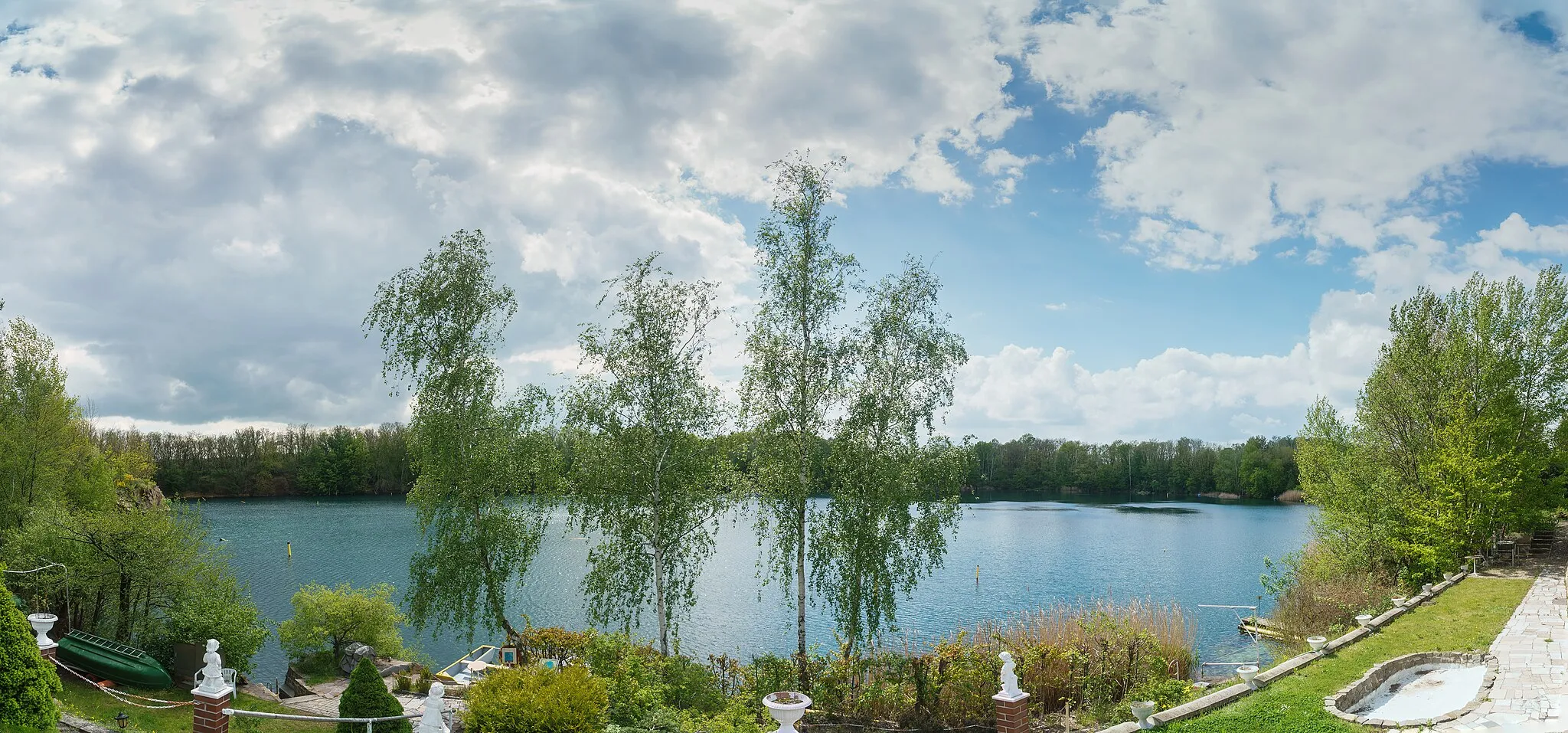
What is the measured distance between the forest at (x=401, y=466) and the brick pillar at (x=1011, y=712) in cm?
6731

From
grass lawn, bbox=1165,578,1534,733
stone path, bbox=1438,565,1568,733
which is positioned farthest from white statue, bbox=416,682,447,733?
stone path, bbox=1438,565,1568,733

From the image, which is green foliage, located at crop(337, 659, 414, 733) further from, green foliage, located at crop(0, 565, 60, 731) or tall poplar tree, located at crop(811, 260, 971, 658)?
tall poplar tree, located at crop(811, 260, 971, 658)

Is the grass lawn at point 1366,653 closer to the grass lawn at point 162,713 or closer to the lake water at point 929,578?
the lake water at point 929,578

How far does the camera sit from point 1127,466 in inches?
4080

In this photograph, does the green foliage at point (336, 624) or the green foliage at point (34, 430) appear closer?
the green foliage at point (336, 624)

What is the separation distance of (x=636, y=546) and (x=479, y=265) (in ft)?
24.0

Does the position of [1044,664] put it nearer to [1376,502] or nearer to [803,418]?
[803,418]

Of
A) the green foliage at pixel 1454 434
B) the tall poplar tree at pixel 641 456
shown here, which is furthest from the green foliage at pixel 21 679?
the green foliage at pixel 1454 434

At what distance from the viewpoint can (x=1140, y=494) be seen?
9906cm

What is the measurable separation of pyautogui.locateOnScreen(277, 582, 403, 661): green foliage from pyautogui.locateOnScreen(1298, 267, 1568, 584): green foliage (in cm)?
2761

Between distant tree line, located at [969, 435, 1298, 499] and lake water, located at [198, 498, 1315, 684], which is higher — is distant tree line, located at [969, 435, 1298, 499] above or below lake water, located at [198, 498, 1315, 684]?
above

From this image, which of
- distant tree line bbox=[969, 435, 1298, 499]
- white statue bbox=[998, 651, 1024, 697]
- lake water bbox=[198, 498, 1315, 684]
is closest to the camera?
white statue bbox=[998, 651, 1024, 697]

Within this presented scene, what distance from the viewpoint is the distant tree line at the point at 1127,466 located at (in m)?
95.3

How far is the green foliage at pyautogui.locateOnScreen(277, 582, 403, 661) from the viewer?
20.3 m
